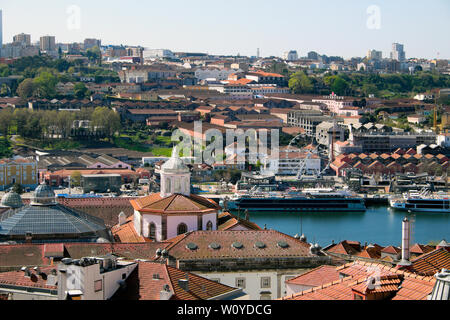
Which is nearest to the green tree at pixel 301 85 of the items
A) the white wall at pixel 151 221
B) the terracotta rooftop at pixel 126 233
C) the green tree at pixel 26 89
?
the green tree at pixel 26 89

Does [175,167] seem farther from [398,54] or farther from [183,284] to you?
[398,54]

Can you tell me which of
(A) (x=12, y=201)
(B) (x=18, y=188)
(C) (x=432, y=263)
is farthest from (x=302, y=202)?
(C) (x=432, y=263)

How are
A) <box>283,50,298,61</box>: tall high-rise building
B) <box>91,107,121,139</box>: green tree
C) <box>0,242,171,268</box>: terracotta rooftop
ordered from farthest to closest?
<box>283,50,298,61</box>: tall high-rise building, <box>91,107,121,139</box>: green tree, <box>0,242,171,268</box>: terracotta rooftop

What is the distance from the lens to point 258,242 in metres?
6.91

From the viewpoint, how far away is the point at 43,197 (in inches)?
332

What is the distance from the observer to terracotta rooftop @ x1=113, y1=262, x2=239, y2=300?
4672 mm

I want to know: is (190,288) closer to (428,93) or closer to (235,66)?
(428,93)

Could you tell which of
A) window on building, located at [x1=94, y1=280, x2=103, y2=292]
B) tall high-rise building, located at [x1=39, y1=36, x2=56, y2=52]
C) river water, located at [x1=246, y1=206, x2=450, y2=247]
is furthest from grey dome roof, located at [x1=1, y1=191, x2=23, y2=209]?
tall high-rise building, located at [x1=39, y1=36, x2=56, y2=52]

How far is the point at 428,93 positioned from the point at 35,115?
57.8ft

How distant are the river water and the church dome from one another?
17.2 ft

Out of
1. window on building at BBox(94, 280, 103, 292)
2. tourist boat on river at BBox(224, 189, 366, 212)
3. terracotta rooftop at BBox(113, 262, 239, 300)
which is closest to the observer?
window on building at BBox(94, 280, 103, 292)

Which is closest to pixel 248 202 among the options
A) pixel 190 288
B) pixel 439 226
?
pixel 439 226

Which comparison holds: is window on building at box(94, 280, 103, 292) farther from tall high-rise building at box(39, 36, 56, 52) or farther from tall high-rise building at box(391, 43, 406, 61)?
tall high-rise building at box(391, 43, 406, 61)

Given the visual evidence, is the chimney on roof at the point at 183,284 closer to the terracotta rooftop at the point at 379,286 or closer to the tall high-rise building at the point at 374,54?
the terracotta rooftop at the point at 379,286
